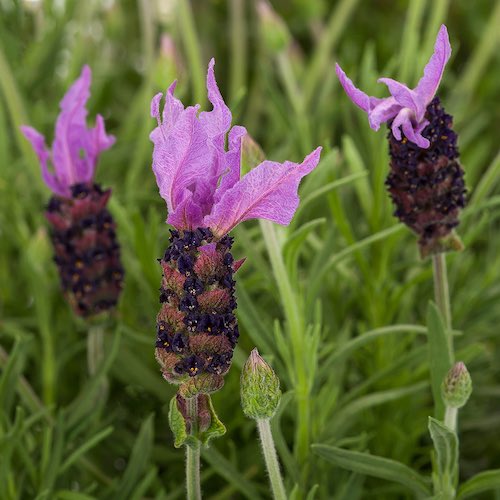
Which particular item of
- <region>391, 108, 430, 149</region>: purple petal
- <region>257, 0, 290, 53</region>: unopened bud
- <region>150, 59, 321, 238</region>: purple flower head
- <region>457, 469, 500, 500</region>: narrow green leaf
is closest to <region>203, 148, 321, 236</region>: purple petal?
<region>150, 59, 321, 238</region>: purple flower head

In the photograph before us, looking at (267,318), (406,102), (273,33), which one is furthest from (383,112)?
(273,33)

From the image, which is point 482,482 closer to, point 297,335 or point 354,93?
point 297,335

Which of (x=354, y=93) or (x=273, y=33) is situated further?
(x=273, y=33)

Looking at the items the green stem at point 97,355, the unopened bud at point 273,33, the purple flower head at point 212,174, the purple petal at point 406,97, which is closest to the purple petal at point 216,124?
Answer: the purple flower head at point 212,174

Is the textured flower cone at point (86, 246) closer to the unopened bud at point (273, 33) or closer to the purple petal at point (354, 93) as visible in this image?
the purple petal at point (354, 93)

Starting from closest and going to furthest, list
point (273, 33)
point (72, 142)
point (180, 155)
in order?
point (180, 155) → point (72, 142) → point (273, 33)

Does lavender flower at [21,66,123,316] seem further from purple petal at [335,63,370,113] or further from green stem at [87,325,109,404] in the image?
purple petal at [335,63,370,113]
